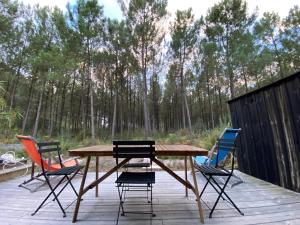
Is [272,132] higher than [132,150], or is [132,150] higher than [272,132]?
[272,132]

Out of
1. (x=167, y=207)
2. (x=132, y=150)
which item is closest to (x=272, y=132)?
(x=167, y=207)

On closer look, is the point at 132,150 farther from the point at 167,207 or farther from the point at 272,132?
the point at 272,132

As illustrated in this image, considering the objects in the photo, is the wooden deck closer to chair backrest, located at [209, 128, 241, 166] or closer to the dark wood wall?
the dark wood wall

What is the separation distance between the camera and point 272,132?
3410 millimetres

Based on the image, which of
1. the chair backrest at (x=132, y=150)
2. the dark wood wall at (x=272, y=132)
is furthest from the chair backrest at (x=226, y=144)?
the chair backrest at (x=132, y=150)

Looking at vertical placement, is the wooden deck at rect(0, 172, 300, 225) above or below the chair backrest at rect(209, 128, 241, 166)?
below

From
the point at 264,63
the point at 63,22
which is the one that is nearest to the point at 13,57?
the point at 63,22

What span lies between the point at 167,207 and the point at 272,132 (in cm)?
212

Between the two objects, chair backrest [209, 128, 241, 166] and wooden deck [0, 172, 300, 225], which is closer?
wooden deck [0, 172, 300, 225]

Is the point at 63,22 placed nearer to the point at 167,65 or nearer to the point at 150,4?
the point at 150,4

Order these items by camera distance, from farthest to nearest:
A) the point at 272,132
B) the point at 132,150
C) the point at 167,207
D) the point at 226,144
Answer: the point at 272,132, the point at 226,144, the point at 167,207, the point at 132,150

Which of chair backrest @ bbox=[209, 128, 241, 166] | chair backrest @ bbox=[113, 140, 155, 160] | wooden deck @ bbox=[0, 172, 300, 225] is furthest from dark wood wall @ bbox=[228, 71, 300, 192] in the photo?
chair backrest @ bbox=[113, 140, 155, 160]

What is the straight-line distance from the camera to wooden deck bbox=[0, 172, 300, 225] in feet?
6.91

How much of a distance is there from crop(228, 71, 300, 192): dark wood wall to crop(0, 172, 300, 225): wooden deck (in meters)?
0.30
